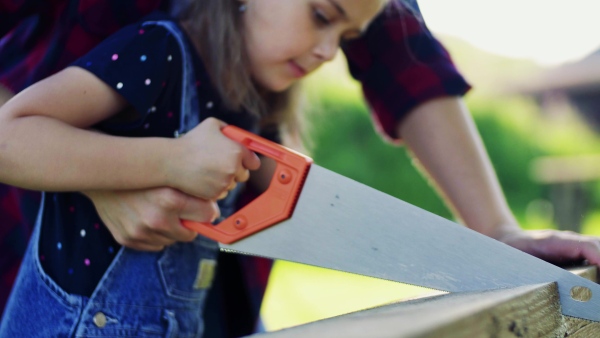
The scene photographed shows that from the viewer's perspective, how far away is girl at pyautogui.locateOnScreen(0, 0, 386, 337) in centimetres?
109

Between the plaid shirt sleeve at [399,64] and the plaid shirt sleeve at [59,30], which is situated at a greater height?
the plaid shirt sleeve at [59,30]

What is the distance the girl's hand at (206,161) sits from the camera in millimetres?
1141

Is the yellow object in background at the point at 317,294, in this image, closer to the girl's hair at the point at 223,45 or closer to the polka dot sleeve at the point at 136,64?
the girl's hair at the point at 223,45

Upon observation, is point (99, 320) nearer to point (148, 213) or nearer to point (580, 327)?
point (148, 213)

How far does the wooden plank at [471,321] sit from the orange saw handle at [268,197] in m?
0.44

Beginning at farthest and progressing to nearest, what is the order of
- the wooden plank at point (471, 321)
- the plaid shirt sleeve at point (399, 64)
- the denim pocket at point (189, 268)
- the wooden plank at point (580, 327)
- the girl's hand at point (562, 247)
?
1. the plaid shirt sleeve at point (399, 64)
2. the denim pocket at point (189, 268)
3. the girl's hand at point (562, 247)
4. the wooden plank at point (580, 327)
5. the wooden plank at point (471, 321)

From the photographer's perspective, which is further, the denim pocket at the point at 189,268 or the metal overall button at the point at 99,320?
the denim pocket at the point at 189,268

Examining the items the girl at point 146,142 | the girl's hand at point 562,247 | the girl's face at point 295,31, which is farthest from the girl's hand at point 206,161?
the girl's hand at point 562,247

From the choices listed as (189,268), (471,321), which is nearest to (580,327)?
(471,321)

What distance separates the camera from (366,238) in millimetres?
1058

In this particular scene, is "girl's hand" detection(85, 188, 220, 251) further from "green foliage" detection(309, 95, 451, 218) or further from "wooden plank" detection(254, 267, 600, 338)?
"green foliage" detection(309, 95, 451, 218)

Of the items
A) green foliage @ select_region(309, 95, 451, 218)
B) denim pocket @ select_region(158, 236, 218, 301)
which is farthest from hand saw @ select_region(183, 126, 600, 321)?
green foliage @ select_region(309, 95, 451, 218)

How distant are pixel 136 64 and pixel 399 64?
2.29 ft

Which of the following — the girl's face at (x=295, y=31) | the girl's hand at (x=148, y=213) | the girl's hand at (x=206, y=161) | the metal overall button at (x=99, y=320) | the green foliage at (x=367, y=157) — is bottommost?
the green foliage at (x=367, y=157)
